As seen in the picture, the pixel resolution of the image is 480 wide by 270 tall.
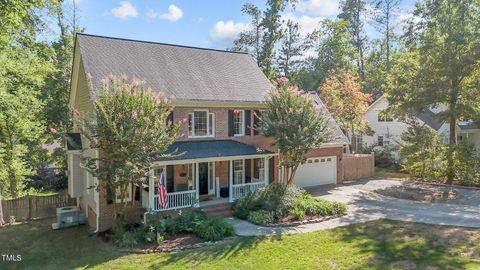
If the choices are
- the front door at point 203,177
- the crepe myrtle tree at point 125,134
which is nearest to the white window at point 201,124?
the front door at point 203,177

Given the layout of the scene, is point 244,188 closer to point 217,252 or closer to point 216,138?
point 216,138

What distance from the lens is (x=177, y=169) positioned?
698 inches

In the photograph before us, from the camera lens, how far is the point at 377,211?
17.2 m

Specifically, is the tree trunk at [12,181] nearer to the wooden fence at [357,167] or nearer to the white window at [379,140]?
the wooden fence at [357,167]

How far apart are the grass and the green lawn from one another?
13568 millimetres

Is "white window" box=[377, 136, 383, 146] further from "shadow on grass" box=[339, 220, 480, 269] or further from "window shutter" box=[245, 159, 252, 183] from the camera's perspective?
"shadow on grass" box=[339, 220, 480, 269]

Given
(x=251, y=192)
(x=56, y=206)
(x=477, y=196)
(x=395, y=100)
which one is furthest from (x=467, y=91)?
(x=56, y=206)

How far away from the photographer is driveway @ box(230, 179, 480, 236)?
14.6 m

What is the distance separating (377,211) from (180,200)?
32.1ft

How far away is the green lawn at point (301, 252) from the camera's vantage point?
1105 centimetres

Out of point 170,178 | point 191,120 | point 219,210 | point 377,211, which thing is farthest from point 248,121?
point 377,211

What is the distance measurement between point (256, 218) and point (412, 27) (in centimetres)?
1841

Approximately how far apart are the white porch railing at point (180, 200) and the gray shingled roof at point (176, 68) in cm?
475

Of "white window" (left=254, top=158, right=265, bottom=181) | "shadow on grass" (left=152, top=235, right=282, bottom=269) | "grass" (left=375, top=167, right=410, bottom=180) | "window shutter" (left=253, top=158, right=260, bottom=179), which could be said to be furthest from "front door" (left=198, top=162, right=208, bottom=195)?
"grass" (left=375, top=167, right=410, bottom=180)
